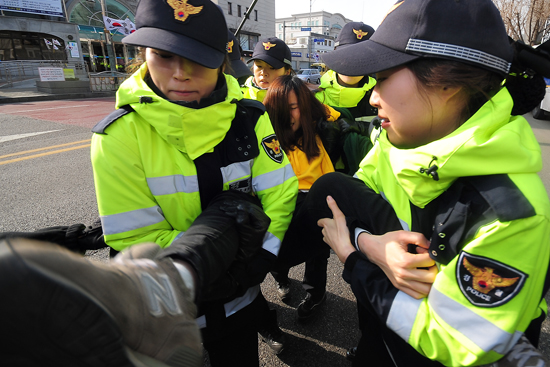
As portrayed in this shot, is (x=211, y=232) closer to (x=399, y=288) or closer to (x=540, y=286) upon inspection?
(x=399, y=288)

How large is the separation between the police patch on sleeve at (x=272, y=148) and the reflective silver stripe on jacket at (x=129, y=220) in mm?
565

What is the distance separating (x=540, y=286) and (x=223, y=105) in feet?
4.04

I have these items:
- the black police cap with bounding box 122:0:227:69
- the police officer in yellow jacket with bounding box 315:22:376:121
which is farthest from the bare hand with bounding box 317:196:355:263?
the police officer in yellow jacket with bounding box 315:22:376:121

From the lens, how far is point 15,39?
2117cm

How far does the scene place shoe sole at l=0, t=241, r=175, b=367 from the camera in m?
0.51

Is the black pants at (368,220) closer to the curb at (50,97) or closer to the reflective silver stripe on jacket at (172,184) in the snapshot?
the reflective silver stripe on jacket at (172,184)

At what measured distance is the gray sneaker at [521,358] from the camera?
0.90 meters

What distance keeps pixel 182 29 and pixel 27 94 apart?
17482mm

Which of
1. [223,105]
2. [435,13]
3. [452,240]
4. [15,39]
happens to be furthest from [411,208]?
[15,39]

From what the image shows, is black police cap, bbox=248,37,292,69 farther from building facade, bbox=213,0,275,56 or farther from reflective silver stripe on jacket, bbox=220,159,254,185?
building facade, bbox=213,0,275,56

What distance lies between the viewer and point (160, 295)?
742mm

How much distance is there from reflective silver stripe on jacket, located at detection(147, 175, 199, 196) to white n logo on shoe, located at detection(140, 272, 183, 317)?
54 cm

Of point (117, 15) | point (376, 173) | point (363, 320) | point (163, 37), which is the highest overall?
point (117, 15)

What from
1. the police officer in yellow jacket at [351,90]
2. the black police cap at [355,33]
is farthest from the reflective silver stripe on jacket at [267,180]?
the black police cap at [355,33]
